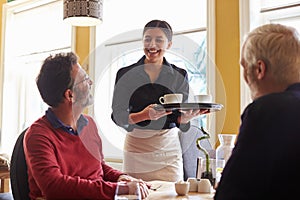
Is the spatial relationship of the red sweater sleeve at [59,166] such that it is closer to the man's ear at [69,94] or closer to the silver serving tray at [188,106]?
the man's ear at [69,94]

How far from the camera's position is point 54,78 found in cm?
166

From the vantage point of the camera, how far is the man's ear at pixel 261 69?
3.55ft

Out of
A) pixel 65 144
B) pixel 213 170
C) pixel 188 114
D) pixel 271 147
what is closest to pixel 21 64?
pixel 188 114

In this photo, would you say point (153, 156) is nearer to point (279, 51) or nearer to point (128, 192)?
point (128, 192)

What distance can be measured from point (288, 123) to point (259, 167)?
12 centimetres

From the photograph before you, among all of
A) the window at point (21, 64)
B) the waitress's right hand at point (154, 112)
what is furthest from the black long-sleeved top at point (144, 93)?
the window at point (21, 64)

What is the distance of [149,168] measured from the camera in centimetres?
211

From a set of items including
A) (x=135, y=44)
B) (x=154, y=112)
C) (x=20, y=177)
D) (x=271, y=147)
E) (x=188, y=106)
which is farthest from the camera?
(x=135, y=44)

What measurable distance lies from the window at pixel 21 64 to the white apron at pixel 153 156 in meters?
2.60

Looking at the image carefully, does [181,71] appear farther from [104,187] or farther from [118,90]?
[104,187]

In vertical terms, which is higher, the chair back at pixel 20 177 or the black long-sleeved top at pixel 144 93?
the black long-sleeved top at pixel 144 93

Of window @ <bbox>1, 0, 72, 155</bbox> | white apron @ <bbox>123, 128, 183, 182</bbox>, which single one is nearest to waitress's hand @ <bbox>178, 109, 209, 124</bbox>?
white apron @ <bbox>123, 128, 183, 182</bbox>

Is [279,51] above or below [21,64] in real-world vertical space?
below

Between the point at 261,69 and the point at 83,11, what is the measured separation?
192 centimetres
